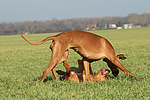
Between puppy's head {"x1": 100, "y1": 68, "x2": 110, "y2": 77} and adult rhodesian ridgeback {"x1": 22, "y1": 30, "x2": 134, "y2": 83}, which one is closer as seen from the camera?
adult rhodesian ridgeback {"x1": 22, "y1": 30, "x2": 134, "y2": 83}

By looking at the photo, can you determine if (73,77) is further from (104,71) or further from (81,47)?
(81,47)

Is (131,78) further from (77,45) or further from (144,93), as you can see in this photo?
(77,45)

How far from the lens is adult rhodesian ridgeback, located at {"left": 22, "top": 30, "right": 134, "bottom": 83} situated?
552 centimetres

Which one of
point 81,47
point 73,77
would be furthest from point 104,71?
point 81,47

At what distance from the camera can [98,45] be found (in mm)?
5918

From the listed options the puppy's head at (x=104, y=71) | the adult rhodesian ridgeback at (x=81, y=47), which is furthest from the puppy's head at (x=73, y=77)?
the puppy's head at (x=104, y=71)

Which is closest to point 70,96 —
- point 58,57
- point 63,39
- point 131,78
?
point 58,57

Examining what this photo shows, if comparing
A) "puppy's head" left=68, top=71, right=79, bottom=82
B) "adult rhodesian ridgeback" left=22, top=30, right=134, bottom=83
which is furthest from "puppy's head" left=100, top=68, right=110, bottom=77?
"puppy's head" left=68, top=71, right=79, bottom=82

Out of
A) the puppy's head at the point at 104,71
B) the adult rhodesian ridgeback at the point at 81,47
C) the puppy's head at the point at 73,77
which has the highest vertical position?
the adult rhodesian ridgeback at the point at 81,47

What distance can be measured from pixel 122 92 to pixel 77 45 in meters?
1.66

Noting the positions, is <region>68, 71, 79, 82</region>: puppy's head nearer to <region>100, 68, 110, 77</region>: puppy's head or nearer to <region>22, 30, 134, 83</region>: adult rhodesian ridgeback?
<region>22, 30, 134, 83</region>: adult rhodesian ridgeback

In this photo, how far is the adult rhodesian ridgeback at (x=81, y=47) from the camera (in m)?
5.52

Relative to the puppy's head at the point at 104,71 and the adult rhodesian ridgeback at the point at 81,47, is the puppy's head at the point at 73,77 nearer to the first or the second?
the adult rhodesian ridgeback at the point at 81,47

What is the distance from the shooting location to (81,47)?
5.73 metres
